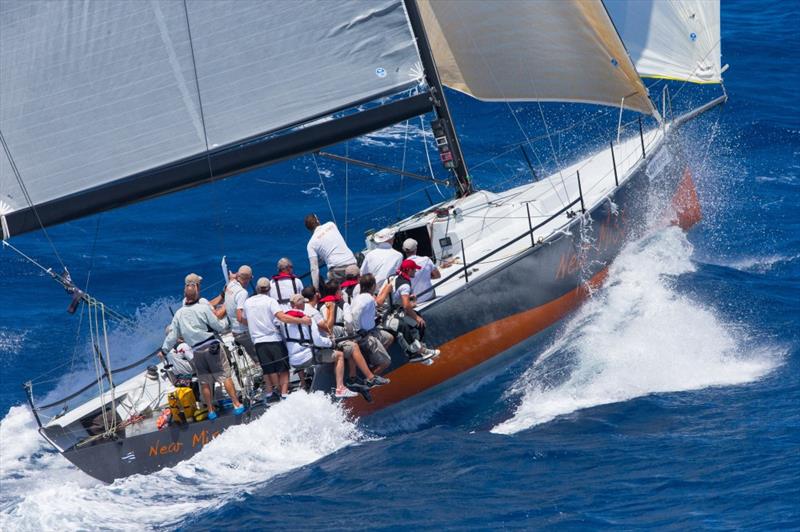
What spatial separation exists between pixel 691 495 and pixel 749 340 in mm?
4210

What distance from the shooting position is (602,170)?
17.3 m

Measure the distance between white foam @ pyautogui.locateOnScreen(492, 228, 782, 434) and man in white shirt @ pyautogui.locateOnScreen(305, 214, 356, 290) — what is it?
8.64ft

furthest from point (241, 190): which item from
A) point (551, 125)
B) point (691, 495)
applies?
point (691, 495)

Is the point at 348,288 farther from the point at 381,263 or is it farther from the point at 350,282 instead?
the point at 381,263

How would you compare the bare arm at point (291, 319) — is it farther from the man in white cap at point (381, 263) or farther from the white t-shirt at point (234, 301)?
the man in white cap at point (381, 263)

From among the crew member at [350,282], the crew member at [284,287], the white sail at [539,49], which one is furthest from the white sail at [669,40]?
the crew member at [284,287]

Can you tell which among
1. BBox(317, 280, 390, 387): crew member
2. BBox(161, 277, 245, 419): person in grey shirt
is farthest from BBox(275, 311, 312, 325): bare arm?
BBox(161, 277, 245, 419): person in grey shirt

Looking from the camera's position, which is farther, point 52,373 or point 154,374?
point 52,373

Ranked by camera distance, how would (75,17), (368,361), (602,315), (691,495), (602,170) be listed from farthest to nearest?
(602,170)
(602,315)
(368,361)
(75,17)
(691,495)

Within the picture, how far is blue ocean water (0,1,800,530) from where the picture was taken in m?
11.5

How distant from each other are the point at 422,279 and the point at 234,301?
2280mm

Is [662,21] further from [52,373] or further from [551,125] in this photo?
[52,373]

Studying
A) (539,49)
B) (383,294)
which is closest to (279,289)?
(383,294)

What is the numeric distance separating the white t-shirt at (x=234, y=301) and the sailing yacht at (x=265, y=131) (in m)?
0.32
